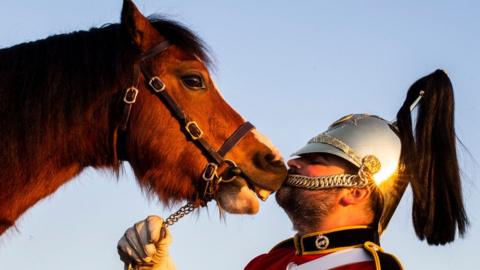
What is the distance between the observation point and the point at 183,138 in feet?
17.8

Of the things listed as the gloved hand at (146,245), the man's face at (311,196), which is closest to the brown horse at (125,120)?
the man's face at (311,196)

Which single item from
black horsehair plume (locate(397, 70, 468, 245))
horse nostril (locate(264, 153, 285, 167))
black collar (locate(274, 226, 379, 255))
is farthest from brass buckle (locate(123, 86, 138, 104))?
black horsehair plume (locate(397, 70, 468, 245))

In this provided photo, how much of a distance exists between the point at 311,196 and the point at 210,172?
125cm

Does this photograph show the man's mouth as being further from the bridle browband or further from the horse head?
the bridle browband

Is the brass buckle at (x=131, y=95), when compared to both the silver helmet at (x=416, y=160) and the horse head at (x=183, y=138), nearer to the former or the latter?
the horse head at (x=183, y=138)

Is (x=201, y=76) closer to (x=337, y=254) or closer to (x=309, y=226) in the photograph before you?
(x=309, y=226)

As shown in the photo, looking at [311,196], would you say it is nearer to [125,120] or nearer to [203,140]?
[203,140]

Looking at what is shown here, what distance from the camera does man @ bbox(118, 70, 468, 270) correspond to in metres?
4.29

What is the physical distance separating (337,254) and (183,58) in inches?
93.6

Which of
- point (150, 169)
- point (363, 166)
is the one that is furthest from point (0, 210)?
point (363, 166)

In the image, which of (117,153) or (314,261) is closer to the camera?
(314,261)

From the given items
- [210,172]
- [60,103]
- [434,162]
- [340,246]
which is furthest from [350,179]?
[60,103]

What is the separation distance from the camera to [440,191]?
4.40 metres

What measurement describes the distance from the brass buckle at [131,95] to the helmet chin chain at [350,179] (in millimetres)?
1709
